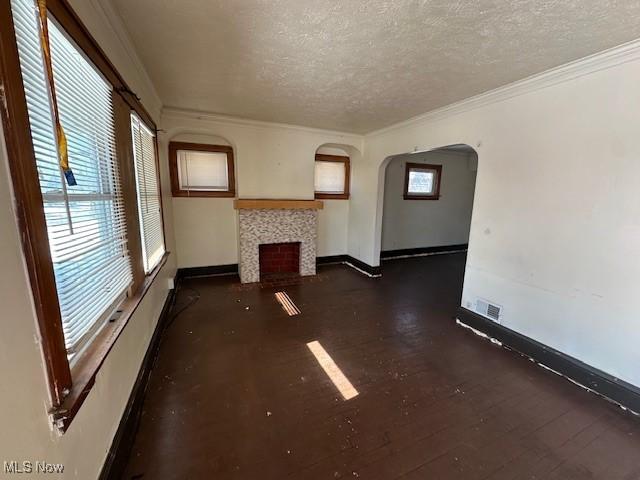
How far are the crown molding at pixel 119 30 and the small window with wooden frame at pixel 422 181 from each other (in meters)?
4.77

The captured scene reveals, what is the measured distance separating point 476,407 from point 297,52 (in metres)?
2.91

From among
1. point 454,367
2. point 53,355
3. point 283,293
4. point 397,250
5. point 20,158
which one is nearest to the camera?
point 20,158

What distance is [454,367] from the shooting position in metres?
2.27

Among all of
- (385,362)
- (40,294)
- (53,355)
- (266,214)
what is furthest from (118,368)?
(266,214)

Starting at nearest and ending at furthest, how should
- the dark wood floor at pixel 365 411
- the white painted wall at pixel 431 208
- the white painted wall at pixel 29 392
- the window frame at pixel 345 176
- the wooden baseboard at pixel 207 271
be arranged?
1. the white painted wall at pixel 29 392
2. the dark wood floor at pixel 365 411
3. the wooden baseboard at pixel 207 271
4. the window frame at pixel 345 176
5. the white painted wall at pixel 431 208

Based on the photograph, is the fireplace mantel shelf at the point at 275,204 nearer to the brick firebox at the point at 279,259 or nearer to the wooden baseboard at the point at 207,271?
the brick firebox at the point at 279,259

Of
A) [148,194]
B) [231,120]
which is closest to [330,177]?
[231,120]

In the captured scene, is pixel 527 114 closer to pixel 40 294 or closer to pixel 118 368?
pixel 40 294

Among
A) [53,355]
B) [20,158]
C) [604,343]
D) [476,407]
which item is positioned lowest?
[476,407]

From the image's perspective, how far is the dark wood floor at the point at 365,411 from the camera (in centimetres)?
144

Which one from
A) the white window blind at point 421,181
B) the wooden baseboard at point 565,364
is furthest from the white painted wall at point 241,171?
the wooden baseboard at point 565,364

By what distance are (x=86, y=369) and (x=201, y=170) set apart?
11.9 ft

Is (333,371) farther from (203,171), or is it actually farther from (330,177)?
(330,177)

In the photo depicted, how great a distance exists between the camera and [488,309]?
274 centimetres
